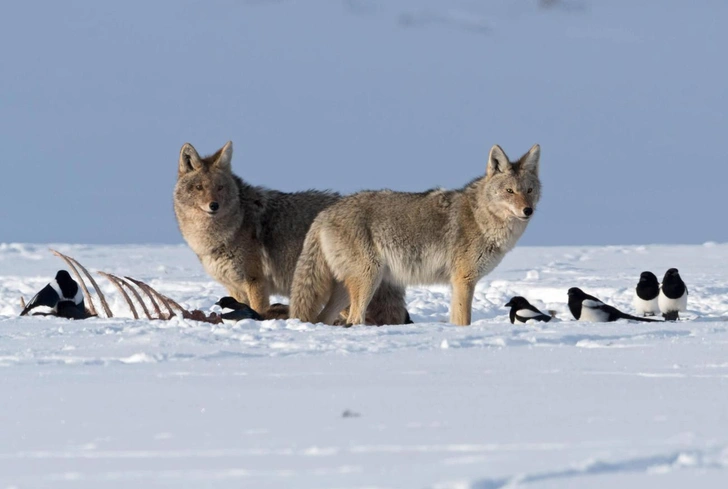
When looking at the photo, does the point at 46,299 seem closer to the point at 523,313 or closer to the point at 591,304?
the point at 523,313

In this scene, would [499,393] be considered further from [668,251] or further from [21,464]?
[668,251]

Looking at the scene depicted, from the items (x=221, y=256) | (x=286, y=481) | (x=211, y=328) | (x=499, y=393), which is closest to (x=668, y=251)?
(x=221, y=256)

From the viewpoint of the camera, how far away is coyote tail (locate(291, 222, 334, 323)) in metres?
10.3

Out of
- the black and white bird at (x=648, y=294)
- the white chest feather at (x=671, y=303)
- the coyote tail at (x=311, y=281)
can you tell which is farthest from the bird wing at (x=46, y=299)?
the white chest feather at (x=671, y=303)

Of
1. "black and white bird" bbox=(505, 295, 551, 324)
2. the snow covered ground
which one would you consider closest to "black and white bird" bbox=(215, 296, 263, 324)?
the snow covered ground

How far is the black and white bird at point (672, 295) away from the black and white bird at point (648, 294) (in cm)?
24

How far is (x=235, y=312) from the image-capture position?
9906 millimetres

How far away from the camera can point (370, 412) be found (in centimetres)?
464

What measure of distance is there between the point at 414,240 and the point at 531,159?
162 cm

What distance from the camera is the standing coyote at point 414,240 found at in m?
9.95

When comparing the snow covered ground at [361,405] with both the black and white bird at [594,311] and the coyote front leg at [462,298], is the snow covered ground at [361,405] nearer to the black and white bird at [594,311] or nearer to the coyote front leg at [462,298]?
the coyote front leg at [462,298]

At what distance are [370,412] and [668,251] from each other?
21847mm

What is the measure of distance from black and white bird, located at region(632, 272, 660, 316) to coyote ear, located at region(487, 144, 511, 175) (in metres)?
3.29

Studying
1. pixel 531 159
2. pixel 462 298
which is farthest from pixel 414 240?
pixel 531 159
